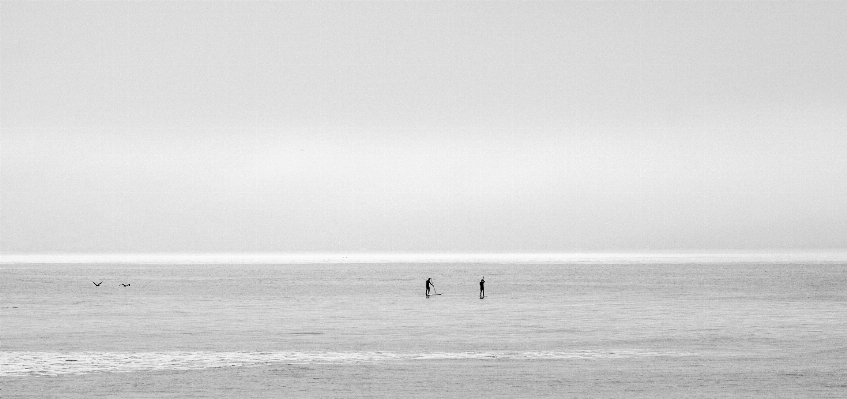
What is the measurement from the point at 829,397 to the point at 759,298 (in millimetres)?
40834

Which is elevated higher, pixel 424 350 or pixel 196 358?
pixel 424 350

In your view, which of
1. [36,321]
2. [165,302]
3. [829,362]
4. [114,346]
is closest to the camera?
[829,362]

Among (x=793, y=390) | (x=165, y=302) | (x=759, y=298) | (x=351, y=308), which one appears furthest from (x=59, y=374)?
(x=759, y=298)

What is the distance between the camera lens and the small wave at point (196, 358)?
1039 inches

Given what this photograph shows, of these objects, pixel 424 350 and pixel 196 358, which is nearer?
pixel 196 358

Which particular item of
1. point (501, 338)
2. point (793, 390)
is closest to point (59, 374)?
point (501, 338)

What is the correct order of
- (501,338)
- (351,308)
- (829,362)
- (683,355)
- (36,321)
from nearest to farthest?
(829,362), (683,355), (501,338), (36,321), (351,308)

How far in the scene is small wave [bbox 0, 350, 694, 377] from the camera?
2639 cm

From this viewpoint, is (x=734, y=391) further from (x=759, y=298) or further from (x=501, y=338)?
(x=759, y=298)

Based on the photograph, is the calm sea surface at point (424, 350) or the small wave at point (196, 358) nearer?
the calm sea surface at point (424, 350)

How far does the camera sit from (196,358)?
28.5 metres

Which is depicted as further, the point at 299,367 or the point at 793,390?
the point at 299,367

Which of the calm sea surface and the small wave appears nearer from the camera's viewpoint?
the calm sea surface

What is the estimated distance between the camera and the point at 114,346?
1244 inches
